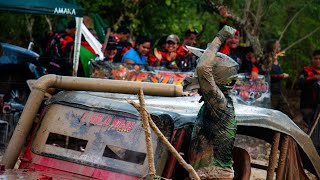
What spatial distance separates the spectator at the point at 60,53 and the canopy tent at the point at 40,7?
1.32 ft

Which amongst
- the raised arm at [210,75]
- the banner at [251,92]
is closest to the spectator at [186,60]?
the banner at [251,92]

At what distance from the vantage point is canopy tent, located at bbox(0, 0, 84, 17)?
1336 cm

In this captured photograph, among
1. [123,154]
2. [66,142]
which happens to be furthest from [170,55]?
[123,154]

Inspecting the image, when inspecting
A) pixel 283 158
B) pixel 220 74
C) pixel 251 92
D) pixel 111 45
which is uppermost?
pixel 220 74

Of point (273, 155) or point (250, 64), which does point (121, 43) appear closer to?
point (250, 64)

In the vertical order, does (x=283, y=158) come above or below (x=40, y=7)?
below

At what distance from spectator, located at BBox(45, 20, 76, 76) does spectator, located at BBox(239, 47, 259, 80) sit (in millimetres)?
2557

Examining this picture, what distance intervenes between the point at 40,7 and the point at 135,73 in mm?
2071

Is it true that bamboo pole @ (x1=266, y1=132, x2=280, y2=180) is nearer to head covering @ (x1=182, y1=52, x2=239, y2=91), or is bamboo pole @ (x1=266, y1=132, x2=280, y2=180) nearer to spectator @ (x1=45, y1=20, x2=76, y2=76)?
head covering @ (x1=182, y1=52, x2=239, y2=91)

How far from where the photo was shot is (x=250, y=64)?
1349 centimetres

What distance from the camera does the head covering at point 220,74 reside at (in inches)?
260

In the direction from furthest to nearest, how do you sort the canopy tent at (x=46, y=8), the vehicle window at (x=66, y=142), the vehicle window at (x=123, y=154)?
the canopy tent at (x=46, y=8) < the vehicle window at (x=66, y=142) < the vehicle window at (x=123, y=154)

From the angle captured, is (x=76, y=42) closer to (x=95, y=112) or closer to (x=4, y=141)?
(x=4, y=141)

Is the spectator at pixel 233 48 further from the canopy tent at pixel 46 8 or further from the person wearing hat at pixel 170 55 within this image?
the canopy tent at pixel 46 8
